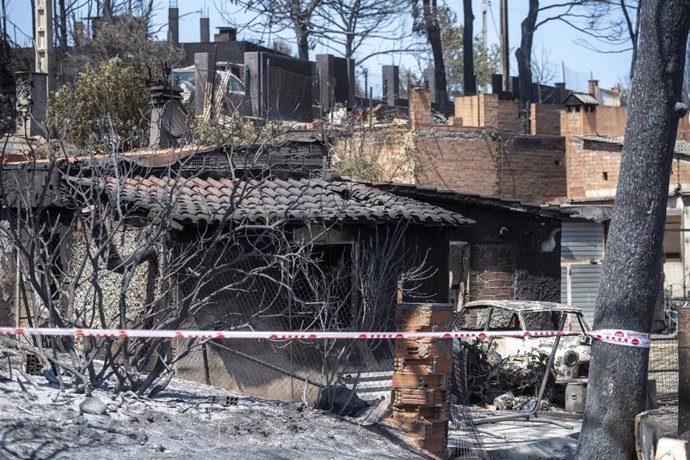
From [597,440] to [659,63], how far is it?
3.38m

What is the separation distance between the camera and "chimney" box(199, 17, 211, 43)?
4403 cm

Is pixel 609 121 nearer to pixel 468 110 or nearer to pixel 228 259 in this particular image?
pixel 468 110

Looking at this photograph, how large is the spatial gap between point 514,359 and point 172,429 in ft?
25.1

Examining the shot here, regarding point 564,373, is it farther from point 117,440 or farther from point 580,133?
point 580,133

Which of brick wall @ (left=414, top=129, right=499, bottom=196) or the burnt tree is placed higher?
the burnt tree

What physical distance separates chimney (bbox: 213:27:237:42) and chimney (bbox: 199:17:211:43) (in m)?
4.79

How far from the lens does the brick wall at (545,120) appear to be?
28.0 metres

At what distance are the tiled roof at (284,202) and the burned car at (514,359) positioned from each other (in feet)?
5.65

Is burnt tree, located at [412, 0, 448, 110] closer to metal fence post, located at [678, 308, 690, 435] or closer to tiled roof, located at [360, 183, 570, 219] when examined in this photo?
tiled roof, located at [360, 183, 570, 219]

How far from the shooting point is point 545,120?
92.7 feet

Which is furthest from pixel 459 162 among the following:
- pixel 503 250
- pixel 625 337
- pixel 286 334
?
pixel 286 334

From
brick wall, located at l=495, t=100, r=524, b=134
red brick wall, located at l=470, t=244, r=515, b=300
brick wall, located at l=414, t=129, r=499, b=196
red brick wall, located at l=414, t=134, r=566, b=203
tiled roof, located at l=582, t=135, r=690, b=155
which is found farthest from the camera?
brick wall, located at l=495, t=100, r=524, b=134

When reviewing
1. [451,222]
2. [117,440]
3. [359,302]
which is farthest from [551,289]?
[117,440]

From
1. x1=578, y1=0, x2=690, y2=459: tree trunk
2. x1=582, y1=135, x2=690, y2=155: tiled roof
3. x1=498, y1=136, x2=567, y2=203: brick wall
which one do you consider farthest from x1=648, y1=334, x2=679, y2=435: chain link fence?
x1=498, y1=136, x2=567, y2=203: brick wall
